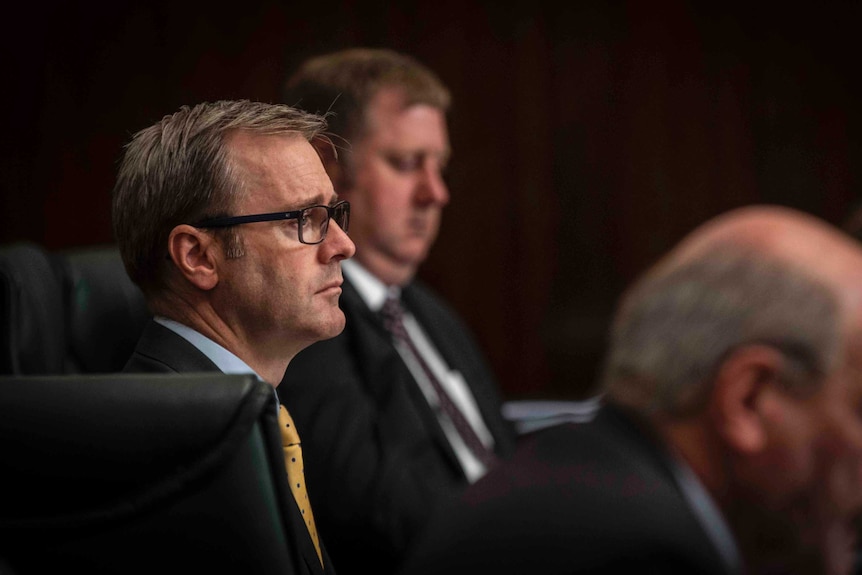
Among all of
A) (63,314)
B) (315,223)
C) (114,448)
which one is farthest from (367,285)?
(114,448)

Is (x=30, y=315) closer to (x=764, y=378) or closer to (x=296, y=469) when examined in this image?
(x=296, y=469)

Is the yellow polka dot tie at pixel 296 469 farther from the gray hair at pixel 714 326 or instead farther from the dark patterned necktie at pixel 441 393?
the dark patterned necktie at pixel 441 393

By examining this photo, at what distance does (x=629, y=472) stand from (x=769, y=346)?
113 mm

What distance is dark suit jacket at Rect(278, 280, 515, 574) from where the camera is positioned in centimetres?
103

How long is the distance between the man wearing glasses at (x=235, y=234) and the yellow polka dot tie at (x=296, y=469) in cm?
1

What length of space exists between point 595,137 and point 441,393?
66.2 inches

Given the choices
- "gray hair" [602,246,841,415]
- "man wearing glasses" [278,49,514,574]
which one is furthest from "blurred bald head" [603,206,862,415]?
"man wearing glasses" [278,49,514,574]

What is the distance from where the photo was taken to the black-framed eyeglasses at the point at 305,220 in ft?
2.40

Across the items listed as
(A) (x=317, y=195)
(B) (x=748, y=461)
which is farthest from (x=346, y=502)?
(B) (x=748, y=461)

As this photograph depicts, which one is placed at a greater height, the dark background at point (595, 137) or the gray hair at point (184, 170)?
the gray hair at point (184, 170)

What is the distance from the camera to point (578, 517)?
0.60 metres

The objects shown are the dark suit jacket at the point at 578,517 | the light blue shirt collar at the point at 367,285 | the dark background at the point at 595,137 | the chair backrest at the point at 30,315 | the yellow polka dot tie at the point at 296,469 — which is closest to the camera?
the dark suit jacket at the point at 578,517

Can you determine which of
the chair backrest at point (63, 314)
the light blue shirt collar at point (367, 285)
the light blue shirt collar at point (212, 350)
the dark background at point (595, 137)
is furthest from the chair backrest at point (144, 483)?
the dark background at point (595, 137)

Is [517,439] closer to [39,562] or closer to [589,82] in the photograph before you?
[39,562]
